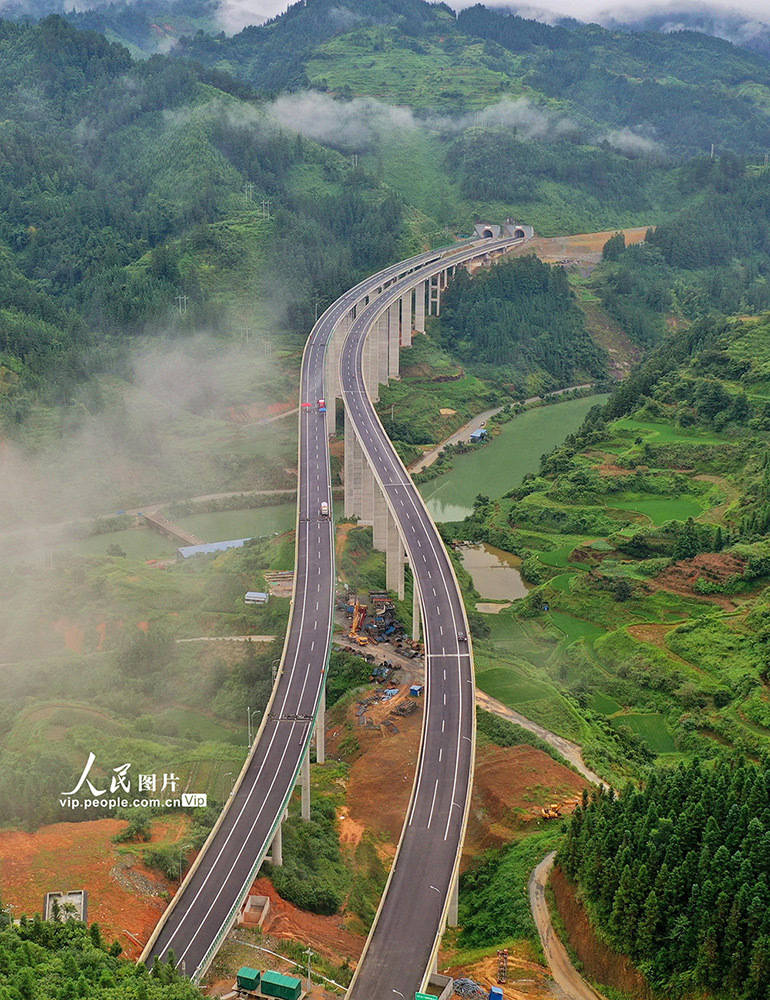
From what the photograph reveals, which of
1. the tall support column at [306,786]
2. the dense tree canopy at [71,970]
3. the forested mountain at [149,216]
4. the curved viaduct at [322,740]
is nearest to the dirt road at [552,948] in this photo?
the curved viaduct at [322,740]

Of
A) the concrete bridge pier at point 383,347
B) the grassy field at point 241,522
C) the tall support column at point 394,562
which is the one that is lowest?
the grassy field at point 241,522

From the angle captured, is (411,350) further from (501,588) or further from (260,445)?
(501,588)

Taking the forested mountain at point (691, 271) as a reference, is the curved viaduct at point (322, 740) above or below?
below

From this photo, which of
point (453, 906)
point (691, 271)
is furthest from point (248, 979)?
point (691, 271)

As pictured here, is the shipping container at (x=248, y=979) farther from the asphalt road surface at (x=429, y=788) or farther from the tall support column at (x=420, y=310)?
the tall support column at (x=420, y=310)

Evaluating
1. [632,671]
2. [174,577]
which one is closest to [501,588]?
[632,671]
